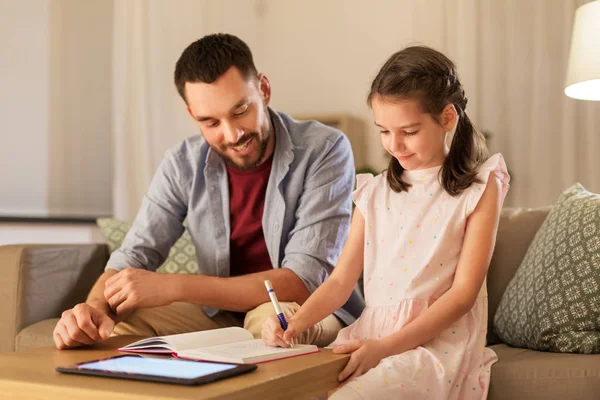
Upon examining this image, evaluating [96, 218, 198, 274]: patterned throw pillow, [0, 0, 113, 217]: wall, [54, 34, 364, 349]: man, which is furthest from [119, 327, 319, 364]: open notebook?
[0, 0, 113, 217]: wall

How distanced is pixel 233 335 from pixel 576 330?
0.76 metres

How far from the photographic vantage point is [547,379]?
1.50 meters

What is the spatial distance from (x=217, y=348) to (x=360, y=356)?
0.79 ft

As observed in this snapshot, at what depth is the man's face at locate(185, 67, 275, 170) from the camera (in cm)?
182

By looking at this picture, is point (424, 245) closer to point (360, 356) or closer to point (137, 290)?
point (360, 356)

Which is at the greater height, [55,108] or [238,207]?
[55,108]

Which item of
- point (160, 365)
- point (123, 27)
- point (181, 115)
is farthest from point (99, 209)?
point (160, 365)

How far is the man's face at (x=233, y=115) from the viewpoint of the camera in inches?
71.7

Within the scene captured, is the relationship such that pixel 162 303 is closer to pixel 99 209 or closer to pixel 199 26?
pixel 99 209

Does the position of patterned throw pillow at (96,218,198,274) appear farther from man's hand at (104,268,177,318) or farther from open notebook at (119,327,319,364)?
open notebook at (119,327,319,364)

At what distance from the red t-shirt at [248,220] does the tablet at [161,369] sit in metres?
0.78

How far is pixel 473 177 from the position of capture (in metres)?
1.47

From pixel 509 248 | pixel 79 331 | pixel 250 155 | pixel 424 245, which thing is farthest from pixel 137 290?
pixel 509 248

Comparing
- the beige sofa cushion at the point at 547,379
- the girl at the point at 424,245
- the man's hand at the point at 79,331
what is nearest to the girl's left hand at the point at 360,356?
the girl at the point at 424,245
